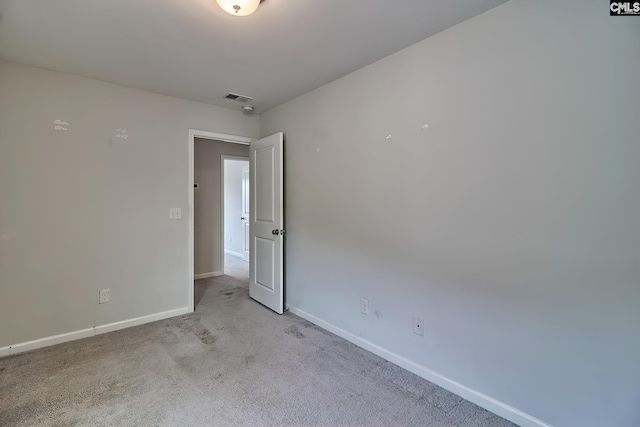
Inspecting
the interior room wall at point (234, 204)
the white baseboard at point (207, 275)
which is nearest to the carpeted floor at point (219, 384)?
the white baseboard at point (207, 275)

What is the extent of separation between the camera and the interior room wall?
6.70 meters

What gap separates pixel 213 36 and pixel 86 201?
6.49 ft

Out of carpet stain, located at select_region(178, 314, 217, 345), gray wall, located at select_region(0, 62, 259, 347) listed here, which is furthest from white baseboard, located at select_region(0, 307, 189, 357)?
carpet stain, located at select_region(178, 314, 217, 345)

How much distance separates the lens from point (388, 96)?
91.5 inches

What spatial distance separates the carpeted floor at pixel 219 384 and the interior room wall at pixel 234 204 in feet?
12.9

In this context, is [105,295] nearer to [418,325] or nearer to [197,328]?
[197,328]

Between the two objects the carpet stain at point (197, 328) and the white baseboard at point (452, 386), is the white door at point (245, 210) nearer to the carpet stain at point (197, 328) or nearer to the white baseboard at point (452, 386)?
the carpet stain at point (197, 328)

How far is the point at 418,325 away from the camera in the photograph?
7.02 ft

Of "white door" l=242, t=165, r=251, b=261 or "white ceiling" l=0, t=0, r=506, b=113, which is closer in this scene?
"white ceiling" l=0, t=0, r=506, b=113

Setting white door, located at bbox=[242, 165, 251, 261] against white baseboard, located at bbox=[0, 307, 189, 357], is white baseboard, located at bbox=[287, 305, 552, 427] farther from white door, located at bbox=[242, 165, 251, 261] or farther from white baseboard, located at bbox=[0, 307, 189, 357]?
white door, located at bbox=[242, 165, 251, 261]

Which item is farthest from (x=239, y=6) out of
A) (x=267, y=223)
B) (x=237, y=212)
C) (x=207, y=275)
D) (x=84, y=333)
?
(x=237, y=212)

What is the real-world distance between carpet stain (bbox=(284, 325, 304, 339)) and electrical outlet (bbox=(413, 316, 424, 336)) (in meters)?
1.10

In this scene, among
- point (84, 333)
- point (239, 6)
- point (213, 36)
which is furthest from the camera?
point (84, 333)

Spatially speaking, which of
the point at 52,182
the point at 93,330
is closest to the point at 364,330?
the point at 93,330
